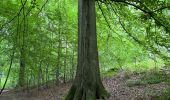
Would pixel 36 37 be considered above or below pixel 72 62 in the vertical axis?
above

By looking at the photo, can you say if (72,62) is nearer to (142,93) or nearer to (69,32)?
(69,32)

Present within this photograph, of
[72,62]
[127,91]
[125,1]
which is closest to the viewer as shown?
[125,1]

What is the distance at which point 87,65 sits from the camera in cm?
1073

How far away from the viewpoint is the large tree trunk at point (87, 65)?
415 inches

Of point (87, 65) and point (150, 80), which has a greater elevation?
point (87, 65)

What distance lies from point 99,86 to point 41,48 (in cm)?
1002

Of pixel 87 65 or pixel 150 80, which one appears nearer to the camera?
pixel 87 65

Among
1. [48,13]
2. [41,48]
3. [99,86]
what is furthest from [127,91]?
[48,13]

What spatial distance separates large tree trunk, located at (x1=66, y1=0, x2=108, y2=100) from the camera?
34.6 feet

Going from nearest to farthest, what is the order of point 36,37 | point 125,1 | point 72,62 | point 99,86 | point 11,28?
point 99,86 → point 125,1 → point 11,28 → point 36,37 → point 72,62

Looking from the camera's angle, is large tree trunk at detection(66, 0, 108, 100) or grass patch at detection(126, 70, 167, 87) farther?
grass patch at detection(126, 70, 167, 87)

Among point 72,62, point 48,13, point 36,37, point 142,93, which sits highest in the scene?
point 48,13

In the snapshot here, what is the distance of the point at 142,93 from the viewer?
11273 mm

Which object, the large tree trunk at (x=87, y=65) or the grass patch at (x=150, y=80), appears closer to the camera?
the large tree trunk at (x=87, y=65)
